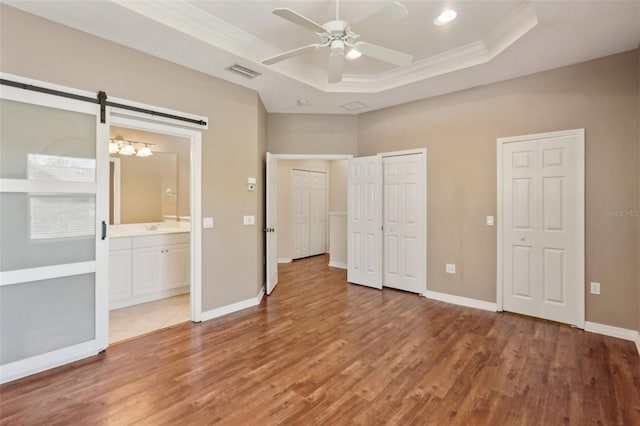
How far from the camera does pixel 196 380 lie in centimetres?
235

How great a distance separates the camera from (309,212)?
7.50 metres

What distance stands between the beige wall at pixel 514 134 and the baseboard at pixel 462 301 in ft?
0.22

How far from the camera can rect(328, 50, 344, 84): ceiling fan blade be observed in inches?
97.6

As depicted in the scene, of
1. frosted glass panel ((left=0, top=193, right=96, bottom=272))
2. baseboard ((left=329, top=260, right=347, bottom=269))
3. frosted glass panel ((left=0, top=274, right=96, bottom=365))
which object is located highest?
frosted glass panel ((left=0, top=193, right=96, bottom=272))

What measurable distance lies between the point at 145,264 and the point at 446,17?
14.5 ft

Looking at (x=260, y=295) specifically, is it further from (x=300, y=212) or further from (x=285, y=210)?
(x=300, y=212)

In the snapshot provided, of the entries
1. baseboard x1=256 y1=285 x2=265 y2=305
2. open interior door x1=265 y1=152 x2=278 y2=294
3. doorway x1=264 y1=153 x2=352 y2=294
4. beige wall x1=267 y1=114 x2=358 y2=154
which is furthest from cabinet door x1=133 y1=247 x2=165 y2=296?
beige wall x1=267 y1=114 x2=358 y2=154

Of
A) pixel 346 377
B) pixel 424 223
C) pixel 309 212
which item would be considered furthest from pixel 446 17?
pixel 309 212

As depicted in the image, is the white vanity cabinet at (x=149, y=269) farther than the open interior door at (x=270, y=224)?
No

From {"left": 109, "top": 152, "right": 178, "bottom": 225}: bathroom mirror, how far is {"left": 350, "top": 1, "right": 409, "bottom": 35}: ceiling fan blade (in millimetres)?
3841

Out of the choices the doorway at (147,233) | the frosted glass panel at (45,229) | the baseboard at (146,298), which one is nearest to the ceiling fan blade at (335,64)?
the frosted glass panel at (45,229)

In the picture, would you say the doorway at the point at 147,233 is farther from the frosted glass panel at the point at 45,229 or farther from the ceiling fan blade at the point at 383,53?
the ceiling fan blade at the point at 383,53

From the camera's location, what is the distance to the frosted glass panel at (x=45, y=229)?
232 cm

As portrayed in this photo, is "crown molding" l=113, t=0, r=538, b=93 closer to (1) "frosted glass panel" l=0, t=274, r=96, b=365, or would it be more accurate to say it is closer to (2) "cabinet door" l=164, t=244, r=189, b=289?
(1) "frosted glass panel" l=0, t=274, r=96, b=365
